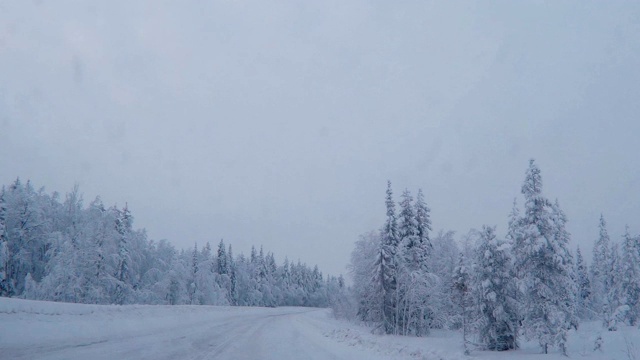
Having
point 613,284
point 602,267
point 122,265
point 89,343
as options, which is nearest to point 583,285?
point 602,267

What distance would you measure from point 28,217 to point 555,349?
2254 inches

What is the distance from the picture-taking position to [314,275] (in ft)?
591

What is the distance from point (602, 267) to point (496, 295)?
46.7 metres

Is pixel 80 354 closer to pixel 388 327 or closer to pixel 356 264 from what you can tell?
pixel 388 327

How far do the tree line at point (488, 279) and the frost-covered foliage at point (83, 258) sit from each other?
28280 millimetres

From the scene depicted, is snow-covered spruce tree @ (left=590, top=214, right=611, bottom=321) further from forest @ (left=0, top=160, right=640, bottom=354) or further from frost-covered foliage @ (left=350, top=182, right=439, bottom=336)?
frost-covered foliage @ (left=350, top=182, right=439, bottom=336)

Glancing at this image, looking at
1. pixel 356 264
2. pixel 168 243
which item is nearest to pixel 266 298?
pixel 168 243

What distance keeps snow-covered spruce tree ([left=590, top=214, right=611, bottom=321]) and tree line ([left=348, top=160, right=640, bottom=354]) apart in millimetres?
1301

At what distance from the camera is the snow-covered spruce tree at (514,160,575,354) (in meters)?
38.9

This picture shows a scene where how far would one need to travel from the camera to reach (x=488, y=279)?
41875 millimetres

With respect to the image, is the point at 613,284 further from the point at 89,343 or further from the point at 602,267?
the point at 89,343

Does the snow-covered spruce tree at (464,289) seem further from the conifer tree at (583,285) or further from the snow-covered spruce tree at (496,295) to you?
the conifer tree at (583,285)

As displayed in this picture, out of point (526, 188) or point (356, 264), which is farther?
point (356, 264)

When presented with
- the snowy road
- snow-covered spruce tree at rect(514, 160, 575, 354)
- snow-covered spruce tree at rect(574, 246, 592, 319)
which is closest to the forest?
snow-covered spruce tree at rect(514, 160, 575, 354)
